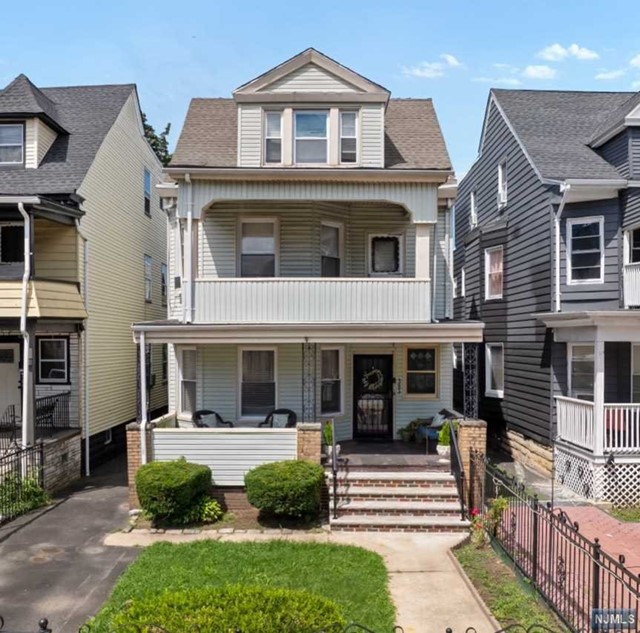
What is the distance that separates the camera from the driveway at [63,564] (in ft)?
23.4

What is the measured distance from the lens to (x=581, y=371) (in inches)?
558

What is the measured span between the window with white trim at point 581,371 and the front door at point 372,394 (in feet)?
15.2

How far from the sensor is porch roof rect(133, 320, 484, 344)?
11828 millimetres

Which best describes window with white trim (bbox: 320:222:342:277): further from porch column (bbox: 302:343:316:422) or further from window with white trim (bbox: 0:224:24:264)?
window with white trim (bbox: 0:224:24:264)

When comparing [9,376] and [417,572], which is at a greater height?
[9,376]

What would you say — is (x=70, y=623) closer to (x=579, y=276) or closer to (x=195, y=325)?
(x=195, y=325)

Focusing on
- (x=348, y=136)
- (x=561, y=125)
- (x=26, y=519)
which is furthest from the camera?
(x=561, y=125)

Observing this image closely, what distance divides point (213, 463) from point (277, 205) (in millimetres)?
6476

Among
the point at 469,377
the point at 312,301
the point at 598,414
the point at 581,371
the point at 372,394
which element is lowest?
the point at 598,414

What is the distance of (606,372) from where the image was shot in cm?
1432

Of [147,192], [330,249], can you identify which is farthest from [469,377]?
[147,192]

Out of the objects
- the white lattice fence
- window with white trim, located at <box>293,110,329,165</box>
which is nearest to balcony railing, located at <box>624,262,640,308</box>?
the white lattice fence

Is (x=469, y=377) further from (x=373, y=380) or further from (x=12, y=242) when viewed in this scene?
(x=12, y=242)

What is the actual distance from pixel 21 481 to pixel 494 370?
45.6 feet
